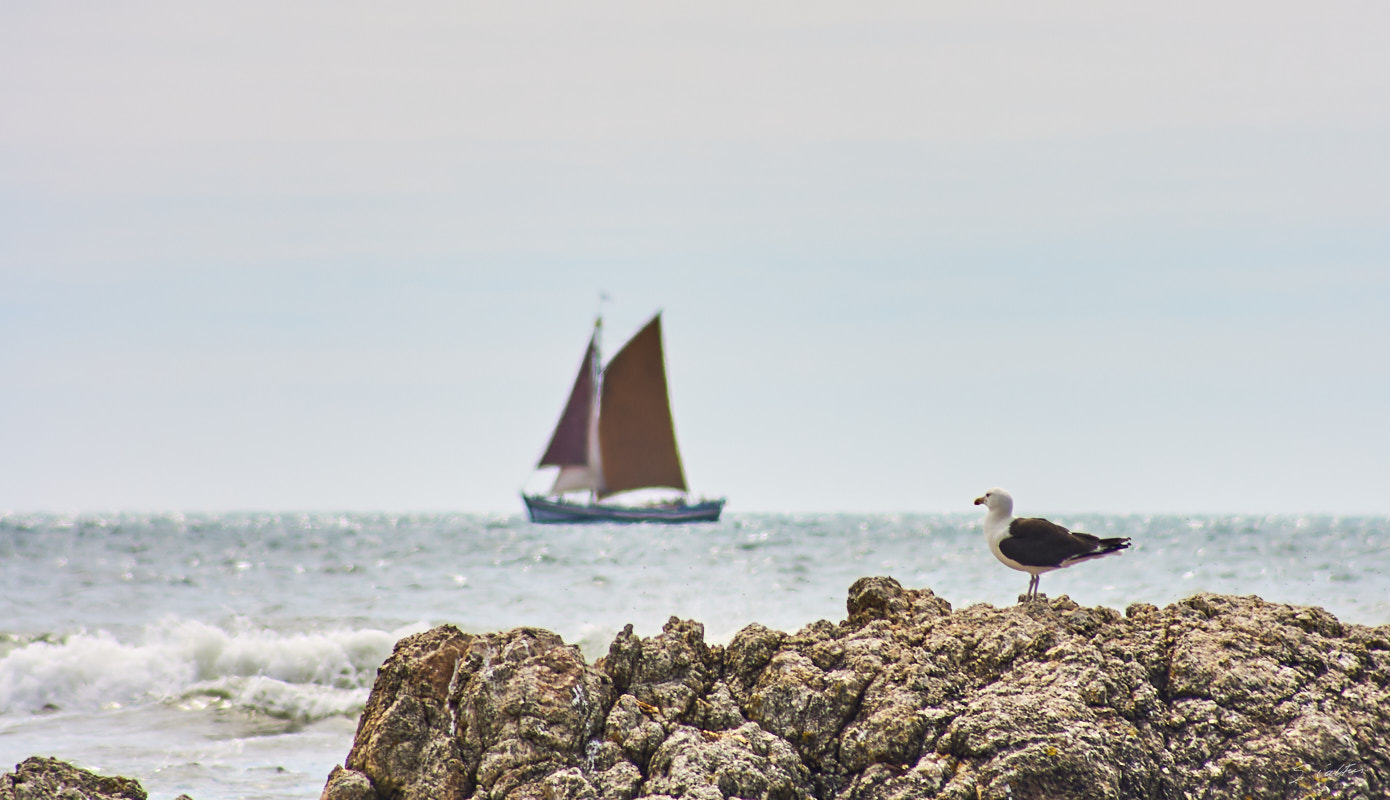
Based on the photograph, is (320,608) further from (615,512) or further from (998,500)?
(615,512)

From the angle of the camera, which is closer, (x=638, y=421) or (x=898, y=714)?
(x=898, y=714)

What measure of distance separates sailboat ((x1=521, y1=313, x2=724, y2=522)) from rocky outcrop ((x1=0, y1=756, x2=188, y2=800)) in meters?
46.9

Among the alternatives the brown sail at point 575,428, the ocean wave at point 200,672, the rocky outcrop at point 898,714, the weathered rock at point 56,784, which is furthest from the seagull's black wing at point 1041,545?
the brown sail at point 575,428

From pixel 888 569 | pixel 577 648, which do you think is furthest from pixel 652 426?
pixel 577 648

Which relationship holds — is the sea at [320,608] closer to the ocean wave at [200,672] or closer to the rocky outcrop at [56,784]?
the ocean wave at [200,672]

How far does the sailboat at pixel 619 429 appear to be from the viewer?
5169 cm

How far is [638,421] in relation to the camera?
5303 cm

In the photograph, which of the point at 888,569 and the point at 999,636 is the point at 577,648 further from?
the point at 888,569

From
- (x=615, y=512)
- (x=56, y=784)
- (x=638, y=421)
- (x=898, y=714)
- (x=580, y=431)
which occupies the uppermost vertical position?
(x=638, y=421)

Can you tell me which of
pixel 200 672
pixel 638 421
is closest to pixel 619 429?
pixel 638 421

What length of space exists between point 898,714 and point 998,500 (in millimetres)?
1504

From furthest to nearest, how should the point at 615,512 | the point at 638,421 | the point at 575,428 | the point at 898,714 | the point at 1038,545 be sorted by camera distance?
the point at 615,512 < the point at 575,428 < the point at 638,421 < the point at 1038,545 < the point at 898,714

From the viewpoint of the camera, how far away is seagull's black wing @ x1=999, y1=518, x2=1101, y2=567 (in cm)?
462

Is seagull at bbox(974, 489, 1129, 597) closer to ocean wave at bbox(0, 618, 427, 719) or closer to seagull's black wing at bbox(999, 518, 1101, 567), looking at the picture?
seagull's black wing at bbox(999, 518, 1101, 567)
